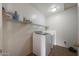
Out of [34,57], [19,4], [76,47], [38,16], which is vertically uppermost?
[19,4]

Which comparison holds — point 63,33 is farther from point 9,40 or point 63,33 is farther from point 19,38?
point 9,40

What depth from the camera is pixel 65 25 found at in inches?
48.9

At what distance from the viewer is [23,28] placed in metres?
1.25

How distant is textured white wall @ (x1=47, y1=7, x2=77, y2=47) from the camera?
1229 mm

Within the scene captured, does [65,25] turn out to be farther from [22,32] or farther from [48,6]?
[22,32]

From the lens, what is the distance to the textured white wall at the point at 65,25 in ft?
4.03

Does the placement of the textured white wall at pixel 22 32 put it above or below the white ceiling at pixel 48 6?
below

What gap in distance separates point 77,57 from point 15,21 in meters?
0.83

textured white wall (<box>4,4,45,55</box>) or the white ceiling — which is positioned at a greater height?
the white ceiling

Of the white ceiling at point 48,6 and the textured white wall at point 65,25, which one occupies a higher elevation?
the white ceiling at point 48,6

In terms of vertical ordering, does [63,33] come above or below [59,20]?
below

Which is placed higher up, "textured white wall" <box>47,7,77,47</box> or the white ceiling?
the white ceiling

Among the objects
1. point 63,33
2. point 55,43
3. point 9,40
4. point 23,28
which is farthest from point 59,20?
point 9,40

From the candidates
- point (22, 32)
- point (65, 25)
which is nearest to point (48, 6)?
point (65, 25)
